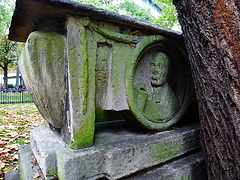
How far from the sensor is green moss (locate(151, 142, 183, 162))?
171cm

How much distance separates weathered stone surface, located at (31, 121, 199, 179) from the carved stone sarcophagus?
126mm

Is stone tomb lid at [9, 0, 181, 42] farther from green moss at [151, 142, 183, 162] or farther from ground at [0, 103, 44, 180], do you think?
ground at [0, 103, 44, 180]

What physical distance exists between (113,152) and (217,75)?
109 cm

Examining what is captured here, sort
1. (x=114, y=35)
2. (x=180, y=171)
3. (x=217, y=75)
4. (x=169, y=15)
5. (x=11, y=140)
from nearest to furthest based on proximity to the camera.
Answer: (x=217, y=75), (x=114, y=35), (x=180, y=171), (x=11, y=140), (x=169, y=15)

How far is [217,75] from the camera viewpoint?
1.41 meters

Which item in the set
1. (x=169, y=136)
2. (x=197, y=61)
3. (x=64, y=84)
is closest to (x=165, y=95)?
(x=169, y=136)

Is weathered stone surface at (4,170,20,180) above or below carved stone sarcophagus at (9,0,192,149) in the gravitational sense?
below

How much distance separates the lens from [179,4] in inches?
68.1

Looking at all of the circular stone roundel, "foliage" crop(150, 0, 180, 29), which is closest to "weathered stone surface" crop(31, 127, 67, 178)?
the circular stone roundel

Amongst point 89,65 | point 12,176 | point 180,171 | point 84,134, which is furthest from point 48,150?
point 180,171

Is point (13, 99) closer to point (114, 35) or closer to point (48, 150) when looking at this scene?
point (48, 150)

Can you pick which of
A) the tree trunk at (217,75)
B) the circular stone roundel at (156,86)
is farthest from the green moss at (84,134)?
the tree trunk at (217,75)

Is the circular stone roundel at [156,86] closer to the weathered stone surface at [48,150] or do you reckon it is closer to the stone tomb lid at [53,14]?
the stone tomb lid at [53,14]

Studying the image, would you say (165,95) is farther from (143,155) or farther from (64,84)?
(64,84)
